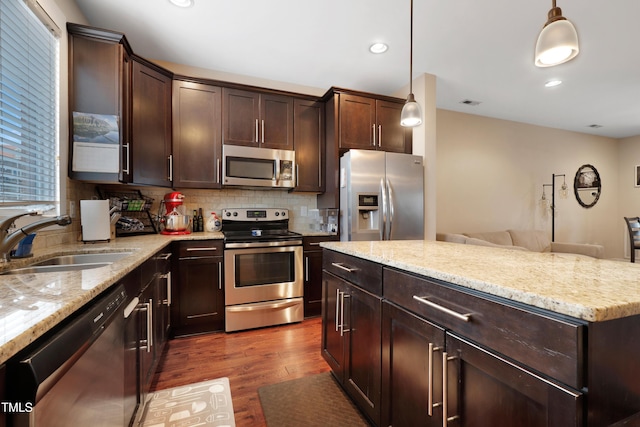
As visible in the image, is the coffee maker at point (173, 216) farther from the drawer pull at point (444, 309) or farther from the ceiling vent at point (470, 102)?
the ceiling vent at point (470, 102)

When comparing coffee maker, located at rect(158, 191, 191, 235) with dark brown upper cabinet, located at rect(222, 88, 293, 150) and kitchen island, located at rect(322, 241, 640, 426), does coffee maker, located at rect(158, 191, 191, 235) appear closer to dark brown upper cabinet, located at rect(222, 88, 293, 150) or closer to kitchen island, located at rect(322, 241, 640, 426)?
dark brown upper cabinet, located at rect(222, 88, 293, 150)

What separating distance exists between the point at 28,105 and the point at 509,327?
8.27ft

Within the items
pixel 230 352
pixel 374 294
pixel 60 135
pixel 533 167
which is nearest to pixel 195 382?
pixel 230 352

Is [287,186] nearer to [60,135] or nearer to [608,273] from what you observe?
[60,135]

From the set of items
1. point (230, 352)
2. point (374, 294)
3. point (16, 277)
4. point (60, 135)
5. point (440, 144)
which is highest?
point (440, 144)

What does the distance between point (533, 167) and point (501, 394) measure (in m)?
5.51

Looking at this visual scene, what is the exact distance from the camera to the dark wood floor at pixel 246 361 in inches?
72.1

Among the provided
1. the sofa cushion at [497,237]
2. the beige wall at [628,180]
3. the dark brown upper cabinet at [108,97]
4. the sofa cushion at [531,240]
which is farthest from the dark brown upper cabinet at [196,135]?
the beige wall at [628,180]

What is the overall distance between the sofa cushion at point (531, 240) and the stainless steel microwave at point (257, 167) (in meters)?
3.64

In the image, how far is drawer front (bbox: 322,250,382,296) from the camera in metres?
1.38

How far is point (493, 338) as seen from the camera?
817mm

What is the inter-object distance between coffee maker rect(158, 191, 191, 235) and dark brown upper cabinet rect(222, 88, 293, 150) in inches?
29.8

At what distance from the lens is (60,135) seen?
6.56ft

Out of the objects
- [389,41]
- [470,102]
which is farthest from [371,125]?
[470,102]
